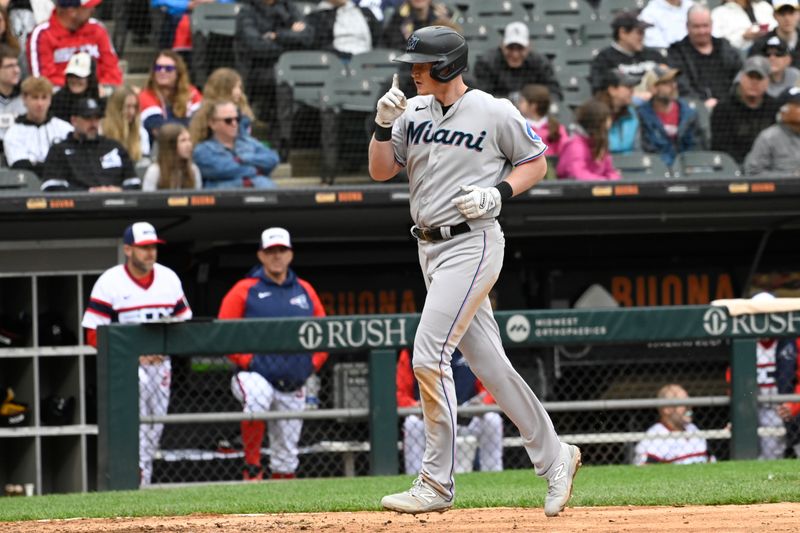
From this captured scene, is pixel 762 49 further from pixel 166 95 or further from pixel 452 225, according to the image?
pixel 452 225

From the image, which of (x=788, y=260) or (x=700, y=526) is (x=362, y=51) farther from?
(x=700, y=526)

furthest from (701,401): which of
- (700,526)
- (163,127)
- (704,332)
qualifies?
(163,127)

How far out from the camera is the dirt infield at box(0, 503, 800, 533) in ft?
15.6

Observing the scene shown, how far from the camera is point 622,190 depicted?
9.15m

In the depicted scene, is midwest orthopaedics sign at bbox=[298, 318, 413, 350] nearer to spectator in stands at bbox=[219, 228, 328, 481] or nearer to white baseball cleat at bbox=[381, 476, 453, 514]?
spectator in stands at bbox=[219, 228, 328, 481]

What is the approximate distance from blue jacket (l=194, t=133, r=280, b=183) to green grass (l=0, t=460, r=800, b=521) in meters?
2.49

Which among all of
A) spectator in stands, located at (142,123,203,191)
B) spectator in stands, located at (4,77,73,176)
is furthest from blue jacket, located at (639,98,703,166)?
spectator in stands, located at (4,77,73,176)

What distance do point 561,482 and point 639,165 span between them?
16.9ft

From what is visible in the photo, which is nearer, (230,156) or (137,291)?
(137,291)

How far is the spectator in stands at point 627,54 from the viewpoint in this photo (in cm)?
1095

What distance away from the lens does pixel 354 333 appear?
7836 millimetres

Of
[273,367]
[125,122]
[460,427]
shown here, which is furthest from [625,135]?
[125,122]

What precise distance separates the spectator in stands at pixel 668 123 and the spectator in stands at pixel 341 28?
2295 millimetres

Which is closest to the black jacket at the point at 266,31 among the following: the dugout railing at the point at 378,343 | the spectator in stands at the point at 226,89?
the spectator in stands at the point at 226,89
